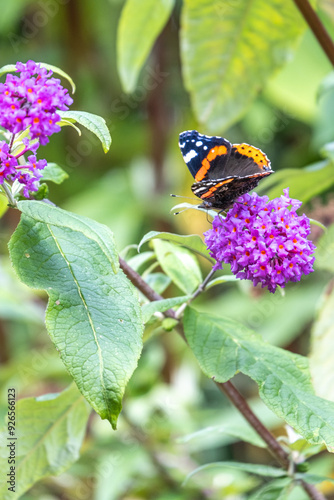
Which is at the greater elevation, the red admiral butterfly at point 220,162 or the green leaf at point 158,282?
the red admiral butterfly at point 220,162

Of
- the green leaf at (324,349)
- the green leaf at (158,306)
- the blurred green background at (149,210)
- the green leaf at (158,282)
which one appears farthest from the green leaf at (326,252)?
the green leaf at (158,306)

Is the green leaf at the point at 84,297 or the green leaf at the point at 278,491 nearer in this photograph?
the green leaf at the point at 84,297

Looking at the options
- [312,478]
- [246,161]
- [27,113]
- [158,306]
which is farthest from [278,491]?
[27,113]

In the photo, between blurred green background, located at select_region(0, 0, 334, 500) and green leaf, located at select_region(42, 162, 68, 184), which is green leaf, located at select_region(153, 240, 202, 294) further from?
blurred green background, located at select_region(0, 0, 334, 500)

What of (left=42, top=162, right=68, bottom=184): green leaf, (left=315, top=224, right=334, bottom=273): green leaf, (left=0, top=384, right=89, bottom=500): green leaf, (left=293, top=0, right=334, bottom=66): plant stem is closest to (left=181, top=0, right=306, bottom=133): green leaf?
(left=293, top=0, right=334, bottom=66): plant stem

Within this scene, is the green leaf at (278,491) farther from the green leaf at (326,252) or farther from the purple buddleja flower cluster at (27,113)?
the green leaf at (326,252)

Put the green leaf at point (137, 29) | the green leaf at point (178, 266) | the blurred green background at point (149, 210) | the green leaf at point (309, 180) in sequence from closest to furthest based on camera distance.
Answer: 1. the green leaf at point (178, 266)
2. the green leaf at point (309, 180)
3. the green leaf at point (137, 29)
4. the blurred green background at point (149, 210)

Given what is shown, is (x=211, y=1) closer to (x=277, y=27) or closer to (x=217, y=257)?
(x=277, y=27)
